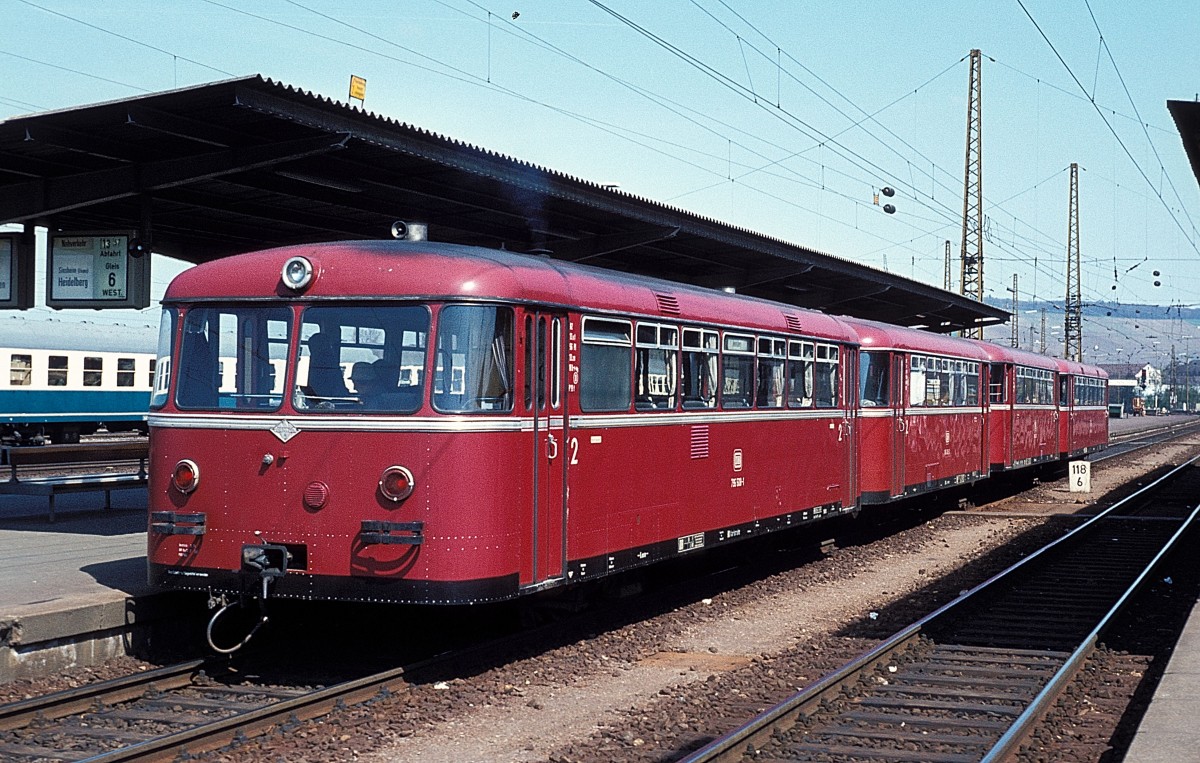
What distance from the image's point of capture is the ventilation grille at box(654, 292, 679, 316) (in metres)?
11.2

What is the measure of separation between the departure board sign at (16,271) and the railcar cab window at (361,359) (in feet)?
24.1

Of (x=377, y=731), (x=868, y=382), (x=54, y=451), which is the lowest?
(x=377, y=731)

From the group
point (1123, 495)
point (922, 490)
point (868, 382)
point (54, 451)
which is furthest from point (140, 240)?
point (1123, 495)

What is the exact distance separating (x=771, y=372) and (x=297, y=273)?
5.86 metres

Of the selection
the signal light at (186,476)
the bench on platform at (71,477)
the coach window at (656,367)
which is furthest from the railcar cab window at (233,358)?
the bench on platform at (71,477)

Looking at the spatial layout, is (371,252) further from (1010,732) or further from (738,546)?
(738,546)

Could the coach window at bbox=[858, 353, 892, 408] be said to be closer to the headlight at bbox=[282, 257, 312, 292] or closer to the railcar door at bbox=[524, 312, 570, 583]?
the railcar door at bbox=[524, 312, 570, 583]

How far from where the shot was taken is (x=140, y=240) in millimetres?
13969

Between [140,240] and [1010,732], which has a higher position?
[140,240]

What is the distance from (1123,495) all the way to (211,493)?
22.4m

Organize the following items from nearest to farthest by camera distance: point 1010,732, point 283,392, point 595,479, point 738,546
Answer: point 1010,732
point 283,392
point 595,479
point 738,546

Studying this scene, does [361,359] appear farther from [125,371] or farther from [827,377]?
[125,371]

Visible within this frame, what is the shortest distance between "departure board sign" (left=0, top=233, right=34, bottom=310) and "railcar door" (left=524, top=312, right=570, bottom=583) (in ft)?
26.6

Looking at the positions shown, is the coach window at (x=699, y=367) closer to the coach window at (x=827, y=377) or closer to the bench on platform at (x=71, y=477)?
the coach window at (x=827, y=377)
